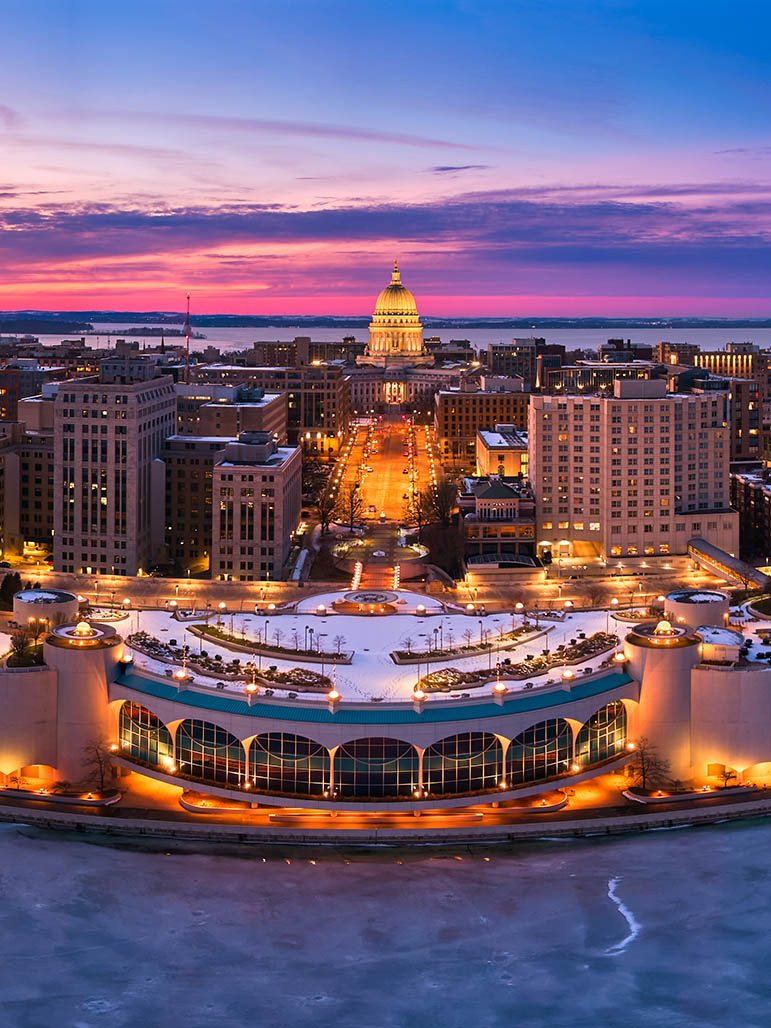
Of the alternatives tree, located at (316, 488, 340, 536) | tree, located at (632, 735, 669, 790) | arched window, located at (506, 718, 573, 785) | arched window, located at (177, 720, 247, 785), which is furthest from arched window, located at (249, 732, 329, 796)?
tree, located at (316, 488, 340, 536)

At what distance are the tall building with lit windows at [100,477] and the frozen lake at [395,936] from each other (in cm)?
4524

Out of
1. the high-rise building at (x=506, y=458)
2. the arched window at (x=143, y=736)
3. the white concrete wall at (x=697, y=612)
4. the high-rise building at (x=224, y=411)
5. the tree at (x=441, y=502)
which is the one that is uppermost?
the high-rise building at (x=224, y=411)

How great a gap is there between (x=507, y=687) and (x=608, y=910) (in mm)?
11940

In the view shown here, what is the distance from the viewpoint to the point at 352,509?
4624 inches

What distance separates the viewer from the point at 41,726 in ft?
195

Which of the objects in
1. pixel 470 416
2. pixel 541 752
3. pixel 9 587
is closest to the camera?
pixel 541 752

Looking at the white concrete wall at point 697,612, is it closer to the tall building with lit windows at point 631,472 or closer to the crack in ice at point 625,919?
the crack in ice at point 625,919

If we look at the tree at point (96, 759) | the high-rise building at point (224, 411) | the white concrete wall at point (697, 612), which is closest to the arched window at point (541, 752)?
the white concrete wall at point (697, 612)

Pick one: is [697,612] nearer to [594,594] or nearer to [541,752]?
[541,752]

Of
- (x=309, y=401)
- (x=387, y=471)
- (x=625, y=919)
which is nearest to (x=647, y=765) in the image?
(x=625, y=919)

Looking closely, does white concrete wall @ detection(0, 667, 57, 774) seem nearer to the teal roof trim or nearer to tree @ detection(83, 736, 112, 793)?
tree @ detection(83, 736, 112, 793)

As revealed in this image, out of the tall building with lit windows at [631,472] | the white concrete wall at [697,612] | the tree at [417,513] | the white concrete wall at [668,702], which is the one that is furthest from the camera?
the tree at [417,513]

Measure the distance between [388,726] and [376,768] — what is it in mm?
1987

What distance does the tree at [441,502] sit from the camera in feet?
375
